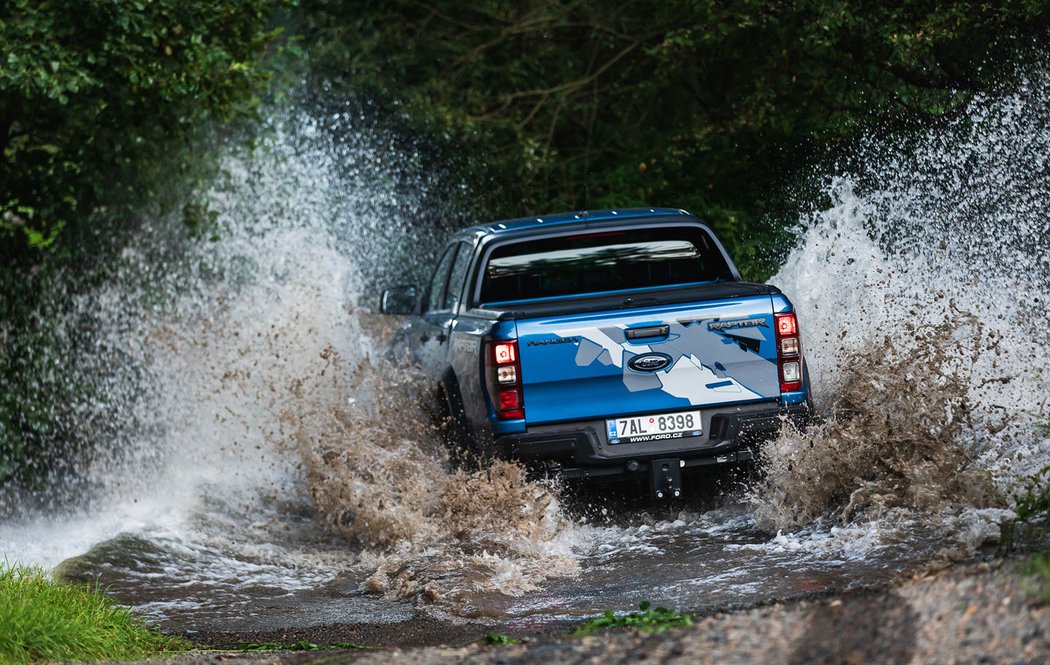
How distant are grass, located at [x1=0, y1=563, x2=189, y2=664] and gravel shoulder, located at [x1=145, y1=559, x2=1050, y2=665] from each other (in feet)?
2.95

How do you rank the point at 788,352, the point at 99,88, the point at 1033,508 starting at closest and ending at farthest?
1. the point at 1033,508
2. the point at 788,352
3. the point at 99,88

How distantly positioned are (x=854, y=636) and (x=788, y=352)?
3180mm

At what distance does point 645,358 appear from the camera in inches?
298

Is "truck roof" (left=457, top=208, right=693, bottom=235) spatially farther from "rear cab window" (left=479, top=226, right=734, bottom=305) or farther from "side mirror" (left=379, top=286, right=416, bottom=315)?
"side mirror" (left=379, top=286, right=416, bottom=315)

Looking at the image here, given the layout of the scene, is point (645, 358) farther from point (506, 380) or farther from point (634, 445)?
point (506, 380)

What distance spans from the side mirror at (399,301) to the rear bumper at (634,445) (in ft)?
9.10

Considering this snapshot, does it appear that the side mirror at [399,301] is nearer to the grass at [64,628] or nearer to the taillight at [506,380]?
the taillight at [506,380]

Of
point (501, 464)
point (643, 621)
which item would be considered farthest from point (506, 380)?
point (643, 621)

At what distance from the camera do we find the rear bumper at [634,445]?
7613 mm

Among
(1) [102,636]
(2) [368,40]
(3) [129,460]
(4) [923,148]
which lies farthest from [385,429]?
(2) [368,40]

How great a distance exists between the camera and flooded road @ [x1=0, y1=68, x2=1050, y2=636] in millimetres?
7090

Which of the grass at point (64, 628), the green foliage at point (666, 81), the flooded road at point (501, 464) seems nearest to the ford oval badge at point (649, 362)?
the flooded road at point (501, 464)

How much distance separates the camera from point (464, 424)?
316 inches

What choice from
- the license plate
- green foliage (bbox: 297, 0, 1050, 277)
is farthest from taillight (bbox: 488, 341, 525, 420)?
green foliage (bbox: 297, 0, 1050, 277)
